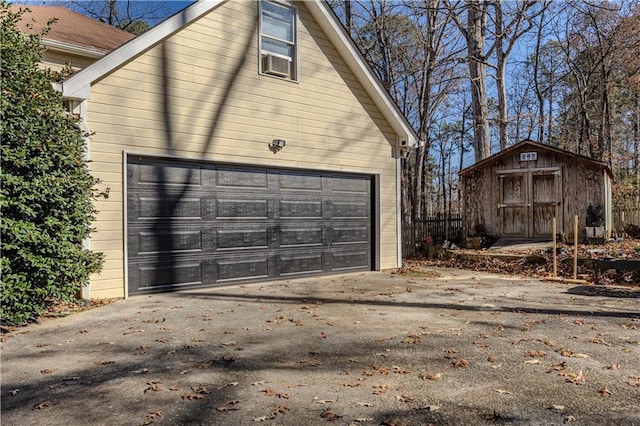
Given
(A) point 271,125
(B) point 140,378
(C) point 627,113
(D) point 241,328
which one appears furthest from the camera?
(C) point 627,113

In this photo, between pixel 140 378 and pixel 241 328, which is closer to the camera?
pixel 140 378

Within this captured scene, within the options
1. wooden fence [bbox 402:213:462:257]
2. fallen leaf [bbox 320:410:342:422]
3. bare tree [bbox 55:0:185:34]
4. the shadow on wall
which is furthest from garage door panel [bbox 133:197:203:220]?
bare tree [bbox 55:0:185:34]

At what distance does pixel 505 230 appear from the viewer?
15.2m

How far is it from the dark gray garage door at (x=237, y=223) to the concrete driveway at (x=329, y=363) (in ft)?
3.08

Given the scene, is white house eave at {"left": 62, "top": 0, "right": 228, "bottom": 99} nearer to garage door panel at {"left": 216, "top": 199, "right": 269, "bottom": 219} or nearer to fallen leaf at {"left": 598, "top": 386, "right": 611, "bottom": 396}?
garage door panel at {"left": 216, "top": 199, "right": 269, "bottom": 219}

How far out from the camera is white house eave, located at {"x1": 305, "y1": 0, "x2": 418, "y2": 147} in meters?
9.62

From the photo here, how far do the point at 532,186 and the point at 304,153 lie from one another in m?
8.86

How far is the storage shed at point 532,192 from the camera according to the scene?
13945 mm

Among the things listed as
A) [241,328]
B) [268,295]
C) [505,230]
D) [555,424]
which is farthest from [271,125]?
[505,230]

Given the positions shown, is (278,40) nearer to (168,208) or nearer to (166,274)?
(168,208)

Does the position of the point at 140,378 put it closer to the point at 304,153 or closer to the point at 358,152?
the point at 304,153

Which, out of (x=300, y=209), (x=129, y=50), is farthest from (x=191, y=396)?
(x=300, y=209)

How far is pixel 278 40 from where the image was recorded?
9.24 m

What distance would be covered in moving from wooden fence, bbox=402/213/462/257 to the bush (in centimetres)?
1015
